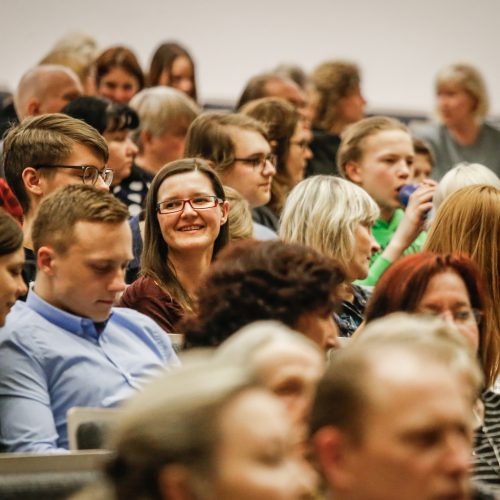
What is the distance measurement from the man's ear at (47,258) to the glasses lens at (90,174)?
676mm

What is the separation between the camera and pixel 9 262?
272cm

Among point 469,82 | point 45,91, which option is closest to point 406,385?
point 45,91


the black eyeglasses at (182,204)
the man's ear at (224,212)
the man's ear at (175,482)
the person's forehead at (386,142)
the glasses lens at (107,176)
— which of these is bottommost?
the person's forehead at (386,142)

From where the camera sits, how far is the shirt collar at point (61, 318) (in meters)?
2.87

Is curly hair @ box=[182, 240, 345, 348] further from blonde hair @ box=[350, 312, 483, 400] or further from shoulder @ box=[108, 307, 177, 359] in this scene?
shoulder @ box=[108, 307, 177, 359]

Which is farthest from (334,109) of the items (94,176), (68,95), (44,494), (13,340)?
(44,494)

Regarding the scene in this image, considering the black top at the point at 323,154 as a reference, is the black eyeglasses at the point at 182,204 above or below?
above

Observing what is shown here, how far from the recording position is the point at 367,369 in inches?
74.3

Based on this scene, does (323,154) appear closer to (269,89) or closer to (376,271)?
(269,89)

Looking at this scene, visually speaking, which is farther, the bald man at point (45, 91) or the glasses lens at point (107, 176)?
the bald man at point (45, 91)

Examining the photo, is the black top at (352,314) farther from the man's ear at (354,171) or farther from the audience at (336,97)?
the audience at (336,97)

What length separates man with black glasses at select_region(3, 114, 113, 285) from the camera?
351 centimetres

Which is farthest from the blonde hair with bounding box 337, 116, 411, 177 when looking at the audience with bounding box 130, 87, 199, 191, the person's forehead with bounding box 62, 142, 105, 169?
the person's forehead with bounding box 62, 142, 105, 169

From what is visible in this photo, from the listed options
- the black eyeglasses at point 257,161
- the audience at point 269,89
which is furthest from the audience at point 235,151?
the audience at point 269,89
